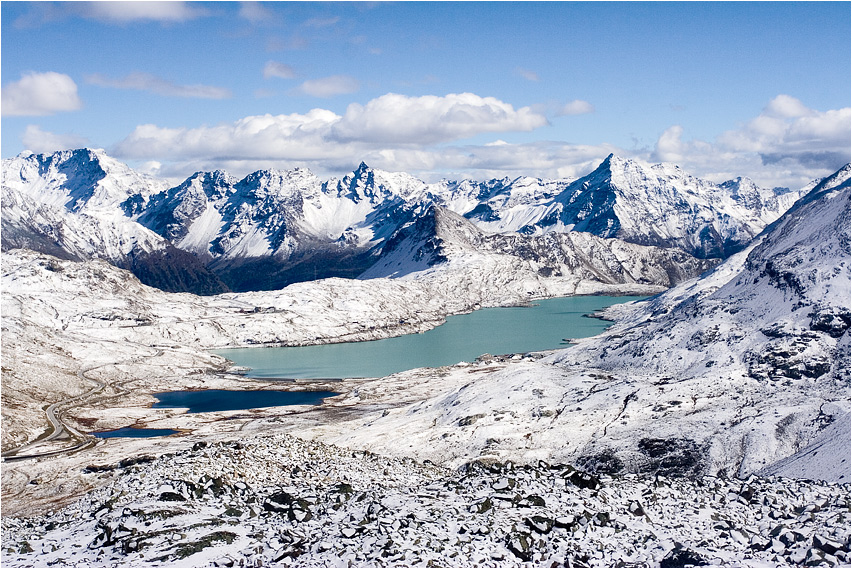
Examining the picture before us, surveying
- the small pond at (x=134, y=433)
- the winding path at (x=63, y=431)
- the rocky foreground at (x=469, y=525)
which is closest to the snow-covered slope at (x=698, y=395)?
the rocky foreground at (x=469, y=525)

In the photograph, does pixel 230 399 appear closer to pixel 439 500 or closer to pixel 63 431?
pixel 63 431

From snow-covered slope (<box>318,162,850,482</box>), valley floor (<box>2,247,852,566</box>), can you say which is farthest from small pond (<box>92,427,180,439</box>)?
snow-covered slope (<box>318,162,850,482</box>)

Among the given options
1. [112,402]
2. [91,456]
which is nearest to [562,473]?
[91,456]

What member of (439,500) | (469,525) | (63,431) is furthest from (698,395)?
(63,431)

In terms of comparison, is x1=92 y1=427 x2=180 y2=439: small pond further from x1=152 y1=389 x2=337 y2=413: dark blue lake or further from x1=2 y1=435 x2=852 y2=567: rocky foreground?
x1=2 y1=435 x2=852 y2=567: rocky foreground

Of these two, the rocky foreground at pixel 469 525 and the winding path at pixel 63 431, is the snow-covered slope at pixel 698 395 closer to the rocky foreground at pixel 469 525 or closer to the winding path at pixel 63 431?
the rocky foreground at pixel 469 525

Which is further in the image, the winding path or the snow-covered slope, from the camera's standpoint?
the winding path
